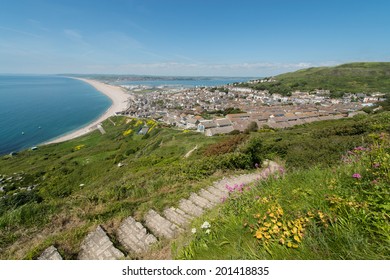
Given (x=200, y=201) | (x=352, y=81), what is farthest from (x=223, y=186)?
(x=352, y=81)

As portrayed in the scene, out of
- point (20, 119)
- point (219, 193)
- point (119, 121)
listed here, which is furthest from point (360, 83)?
point (20, 119)

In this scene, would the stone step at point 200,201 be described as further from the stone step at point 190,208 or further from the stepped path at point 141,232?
the stone step at point 190,208

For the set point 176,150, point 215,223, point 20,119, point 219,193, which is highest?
point 215,223

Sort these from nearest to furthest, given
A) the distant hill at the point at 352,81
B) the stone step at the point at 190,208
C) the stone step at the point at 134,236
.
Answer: the stone step at the point at 134,236 → the stone step at the point at 190,208 → the distant hill at the point at 352,81

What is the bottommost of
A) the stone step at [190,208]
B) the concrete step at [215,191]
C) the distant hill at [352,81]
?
the distant hill at [352,81]

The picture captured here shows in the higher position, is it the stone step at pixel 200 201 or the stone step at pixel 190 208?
the stone step at pixel 190 208

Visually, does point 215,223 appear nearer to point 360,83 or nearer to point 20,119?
point 20,119

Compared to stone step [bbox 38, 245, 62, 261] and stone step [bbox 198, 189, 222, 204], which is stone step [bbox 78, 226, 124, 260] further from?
stone step [bbox 198, 189, 222, 204]

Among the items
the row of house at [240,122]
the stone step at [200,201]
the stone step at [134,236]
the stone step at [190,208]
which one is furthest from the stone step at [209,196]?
the row of house at [240,122]
